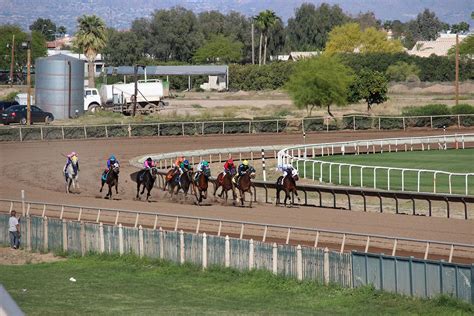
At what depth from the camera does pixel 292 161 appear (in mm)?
35000

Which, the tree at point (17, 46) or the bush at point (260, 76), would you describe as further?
the bush at point (260, 76)

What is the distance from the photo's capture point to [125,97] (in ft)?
225

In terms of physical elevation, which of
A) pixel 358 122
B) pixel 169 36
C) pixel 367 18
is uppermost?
pixel 367 18

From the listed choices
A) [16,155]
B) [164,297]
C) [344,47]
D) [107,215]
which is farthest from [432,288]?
[344,47]

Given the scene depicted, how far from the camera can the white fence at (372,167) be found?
102ft

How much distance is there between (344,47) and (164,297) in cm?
11376

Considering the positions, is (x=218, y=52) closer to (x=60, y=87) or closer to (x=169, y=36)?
(x=169, y=36)

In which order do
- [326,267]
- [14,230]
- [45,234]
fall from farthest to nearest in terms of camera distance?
[14,230] → [45,234] → [326,267]

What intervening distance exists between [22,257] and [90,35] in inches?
2618

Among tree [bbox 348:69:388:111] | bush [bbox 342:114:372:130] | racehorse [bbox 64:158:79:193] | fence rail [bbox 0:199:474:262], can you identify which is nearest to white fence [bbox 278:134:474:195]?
racehorse [bbox 64:158:79:193]

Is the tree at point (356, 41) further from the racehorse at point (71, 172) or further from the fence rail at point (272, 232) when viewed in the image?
the fence rail at point (272, 232)

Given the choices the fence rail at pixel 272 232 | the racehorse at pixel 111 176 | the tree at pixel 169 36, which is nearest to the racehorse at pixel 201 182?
the racehorse at pixel 111 176

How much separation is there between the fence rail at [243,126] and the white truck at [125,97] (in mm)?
13409

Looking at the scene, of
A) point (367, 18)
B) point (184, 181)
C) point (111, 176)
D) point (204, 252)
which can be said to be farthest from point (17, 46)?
point (367, 18)
